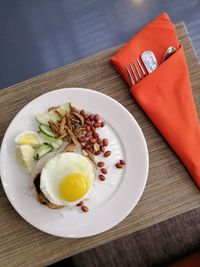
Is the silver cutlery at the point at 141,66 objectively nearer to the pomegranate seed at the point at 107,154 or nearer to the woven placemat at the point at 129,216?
the woven placemat at the point at 129,216

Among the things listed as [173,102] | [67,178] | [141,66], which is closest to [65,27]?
[141,66]

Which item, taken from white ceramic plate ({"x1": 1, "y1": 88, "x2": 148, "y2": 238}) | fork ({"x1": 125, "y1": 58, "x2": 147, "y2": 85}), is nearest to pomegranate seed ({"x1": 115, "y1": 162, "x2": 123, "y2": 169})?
white ceramic plate ({"x1": 1, "y1": 88, "x2": 148, "y2": 238})

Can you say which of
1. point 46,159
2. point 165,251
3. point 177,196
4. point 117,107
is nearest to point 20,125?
point 46,159

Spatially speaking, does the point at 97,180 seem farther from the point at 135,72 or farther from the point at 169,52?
the point at 169,52

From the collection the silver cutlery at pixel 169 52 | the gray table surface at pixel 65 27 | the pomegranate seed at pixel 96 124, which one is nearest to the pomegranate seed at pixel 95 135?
the pomegranate seed at pixel 96 124

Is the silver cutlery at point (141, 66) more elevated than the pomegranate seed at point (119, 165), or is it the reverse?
the silver cutlery at point (141, 66)

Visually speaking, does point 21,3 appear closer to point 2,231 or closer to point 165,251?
point 2,231

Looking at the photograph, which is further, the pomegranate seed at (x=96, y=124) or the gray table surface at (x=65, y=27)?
the gray table surface at (x=65, y=27)
